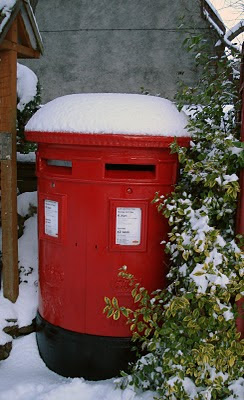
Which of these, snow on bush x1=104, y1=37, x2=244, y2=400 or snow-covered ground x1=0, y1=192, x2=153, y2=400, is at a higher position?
snow on bush x1=104, y1=37, x2=244, y2=400

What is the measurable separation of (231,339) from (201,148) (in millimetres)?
A: 972

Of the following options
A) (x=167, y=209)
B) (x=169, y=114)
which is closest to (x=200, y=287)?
(x=167, y=209)

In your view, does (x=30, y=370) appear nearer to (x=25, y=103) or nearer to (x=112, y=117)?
(x=112, y=117)

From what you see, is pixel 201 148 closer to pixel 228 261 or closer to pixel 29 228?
pixel 228 261

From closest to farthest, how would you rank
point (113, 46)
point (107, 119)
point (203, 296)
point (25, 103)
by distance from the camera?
point (203, 296) < point (107, 119) < point (25, 103) < point (113, 46)

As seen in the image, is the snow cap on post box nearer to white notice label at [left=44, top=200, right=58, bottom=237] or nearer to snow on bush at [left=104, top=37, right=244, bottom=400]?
snow on bush at [left=104, top=37, right=244, bottom=400]

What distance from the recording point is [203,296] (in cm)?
196

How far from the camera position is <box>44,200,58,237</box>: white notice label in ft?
8.14

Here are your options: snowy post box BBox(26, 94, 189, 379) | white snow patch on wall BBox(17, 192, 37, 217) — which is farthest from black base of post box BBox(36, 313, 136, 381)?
white snow patch on wall BBox(17, 192, 37, 217)

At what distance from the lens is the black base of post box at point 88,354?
8.18ft

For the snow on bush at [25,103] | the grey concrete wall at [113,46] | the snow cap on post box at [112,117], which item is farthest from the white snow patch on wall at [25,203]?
the grey concrete wall at [113,46]

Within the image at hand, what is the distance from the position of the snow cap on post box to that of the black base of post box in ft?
3.85

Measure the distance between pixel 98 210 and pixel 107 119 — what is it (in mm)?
489

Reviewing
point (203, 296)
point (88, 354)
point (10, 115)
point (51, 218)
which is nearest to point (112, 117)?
point (51, 218)
